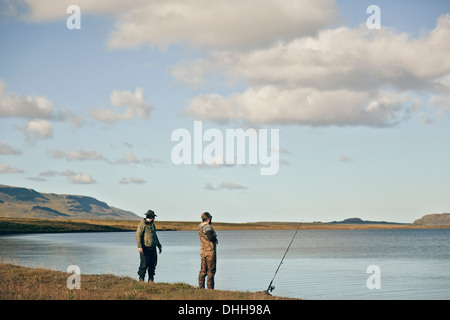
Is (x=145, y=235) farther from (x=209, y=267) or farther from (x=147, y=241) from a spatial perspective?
(x=209, y=267)

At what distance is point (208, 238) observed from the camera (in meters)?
17.4

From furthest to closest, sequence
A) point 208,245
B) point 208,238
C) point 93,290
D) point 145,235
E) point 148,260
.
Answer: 1. point 148,260
2. point 145,235
3. point 208,245
4. point 208,238
5. point 93,290

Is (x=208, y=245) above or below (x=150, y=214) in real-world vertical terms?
below

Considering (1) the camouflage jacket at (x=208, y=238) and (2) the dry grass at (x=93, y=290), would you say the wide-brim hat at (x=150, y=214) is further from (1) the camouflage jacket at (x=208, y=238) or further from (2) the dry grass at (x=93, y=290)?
(2) the dry grass at (x=93, y=290)

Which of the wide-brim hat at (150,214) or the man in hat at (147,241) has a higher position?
the wide-brim hat at (150,214)

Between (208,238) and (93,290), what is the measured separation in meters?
4.07

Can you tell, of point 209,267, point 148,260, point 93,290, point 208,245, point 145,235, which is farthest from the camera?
point 148,260

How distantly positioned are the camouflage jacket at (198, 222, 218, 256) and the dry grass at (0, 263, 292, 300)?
1.33m

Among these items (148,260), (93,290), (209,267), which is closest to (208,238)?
(209,267)

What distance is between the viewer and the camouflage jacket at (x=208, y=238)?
57.1 ft

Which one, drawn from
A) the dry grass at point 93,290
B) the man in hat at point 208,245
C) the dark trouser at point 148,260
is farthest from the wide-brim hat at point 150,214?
the dry grass at point 93,290

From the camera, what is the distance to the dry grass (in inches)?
553

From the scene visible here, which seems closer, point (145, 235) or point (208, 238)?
point (208, 238)

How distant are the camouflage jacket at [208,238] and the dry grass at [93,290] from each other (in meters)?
1.33
